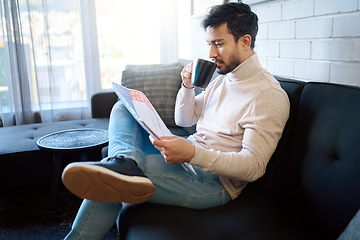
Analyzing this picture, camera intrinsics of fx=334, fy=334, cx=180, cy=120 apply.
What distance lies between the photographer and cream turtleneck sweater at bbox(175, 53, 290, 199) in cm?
109

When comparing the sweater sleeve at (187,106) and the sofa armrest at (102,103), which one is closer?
the sweater sleeve at (187,106)

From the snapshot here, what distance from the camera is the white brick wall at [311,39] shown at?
1.21 m

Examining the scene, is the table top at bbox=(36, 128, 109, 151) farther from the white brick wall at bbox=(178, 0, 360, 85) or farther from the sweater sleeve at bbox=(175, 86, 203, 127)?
the white brick wall at bbox=(178, 0, 360, 85)

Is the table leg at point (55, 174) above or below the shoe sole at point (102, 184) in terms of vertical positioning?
below

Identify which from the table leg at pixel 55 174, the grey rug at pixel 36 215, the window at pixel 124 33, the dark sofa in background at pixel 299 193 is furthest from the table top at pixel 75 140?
the window at pixel 124 33

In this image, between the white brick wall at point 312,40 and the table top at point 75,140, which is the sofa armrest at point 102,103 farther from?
the white brick wall at point 312,40

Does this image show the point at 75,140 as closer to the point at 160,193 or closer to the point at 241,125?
the point at 160,193

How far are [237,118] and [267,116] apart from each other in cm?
14

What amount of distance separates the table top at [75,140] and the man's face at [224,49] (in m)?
0.91

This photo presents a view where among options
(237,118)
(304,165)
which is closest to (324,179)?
(304,165)

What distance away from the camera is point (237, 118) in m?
1.24

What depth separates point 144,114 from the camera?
1211 mm

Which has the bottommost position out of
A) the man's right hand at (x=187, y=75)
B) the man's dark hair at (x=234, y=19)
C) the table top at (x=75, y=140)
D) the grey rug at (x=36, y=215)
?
the grey rug at (x=36, y=215)

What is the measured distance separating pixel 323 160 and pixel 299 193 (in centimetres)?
14
